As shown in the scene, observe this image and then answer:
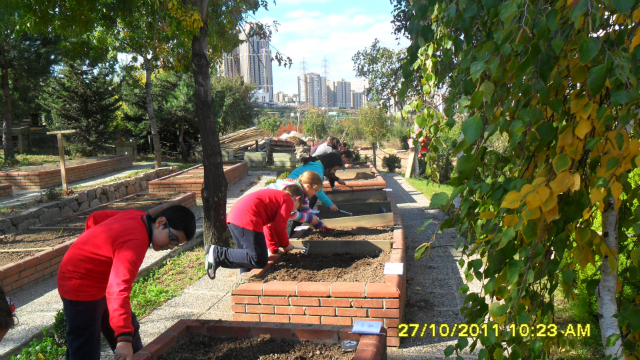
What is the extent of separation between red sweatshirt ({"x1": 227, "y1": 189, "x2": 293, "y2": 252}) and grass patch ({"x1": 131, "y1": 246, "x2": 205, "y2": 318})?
44.0 inches

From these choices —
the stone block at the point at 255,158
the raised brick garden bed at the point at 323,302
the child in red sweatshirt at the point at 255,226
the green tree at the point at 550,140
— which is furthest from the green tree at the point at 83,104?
the green tree at the point at 550,140

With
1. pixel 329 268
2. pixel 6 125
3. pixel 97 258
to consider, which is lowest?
pixel 329 268

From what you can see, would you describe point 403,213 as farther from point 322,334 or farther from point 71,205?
point 71,205

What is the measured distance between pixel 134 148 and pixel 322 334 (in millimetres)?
18566

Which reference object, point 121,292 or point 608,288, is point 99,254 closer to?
point 121,292

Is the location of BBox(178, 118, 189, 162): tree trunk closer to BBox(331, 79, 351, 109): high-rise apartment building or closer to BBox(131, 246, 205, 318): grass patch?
BBox(131, 246, 205, 318): grass patch

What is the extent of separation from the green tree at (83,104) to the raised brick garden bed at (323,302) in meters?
17.0

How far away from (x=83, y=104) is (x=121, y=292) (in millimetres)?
18221

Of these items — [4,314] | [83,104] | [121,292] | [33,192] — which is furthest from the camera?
[83,104]

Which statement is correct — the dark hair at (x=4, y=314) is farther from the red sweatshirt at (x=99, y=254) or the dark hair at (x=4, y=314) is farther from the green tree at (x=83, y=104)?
the green tree at (x=83, y=104)

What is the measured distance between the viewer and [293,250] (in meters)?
5.13

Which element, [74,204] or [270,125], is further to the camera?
[270,125]

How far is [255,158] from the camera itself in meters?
19.4

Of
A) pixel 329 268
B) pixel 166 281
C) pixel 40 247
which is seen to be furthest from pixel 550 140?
pixel 40 247
